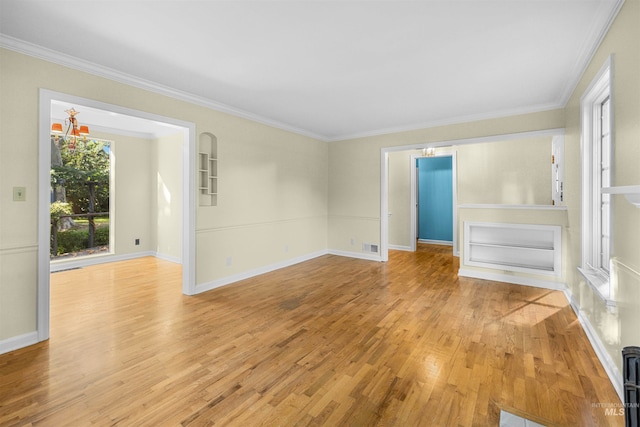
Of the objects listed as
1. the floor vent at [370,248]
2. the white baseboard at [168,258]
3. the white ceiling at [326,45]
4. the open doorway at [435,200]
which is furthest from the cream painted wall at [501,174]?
the white baseboard at [168,258]

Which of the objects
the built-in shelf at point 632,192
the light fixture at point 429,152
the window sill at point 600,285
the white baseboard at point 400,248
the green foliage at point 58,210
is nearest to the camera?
the built-in shelf at point 632,192

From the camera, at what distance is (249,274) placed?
185 inches

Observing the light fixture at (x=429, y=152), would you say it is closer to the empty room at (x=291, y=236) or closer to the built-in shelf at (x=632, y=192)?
the empty room at (x=291, y=236)

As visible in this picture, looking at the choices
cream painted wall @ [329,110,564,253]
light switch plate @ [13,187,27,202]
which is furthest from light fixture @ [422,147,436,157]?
light switch plate @ [13,187,27,202]

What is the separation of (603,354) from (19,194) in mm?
5036

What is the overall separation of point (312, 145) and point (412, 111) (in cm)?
233

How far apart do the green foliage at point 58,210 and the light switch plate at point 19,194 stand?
3.83 metres

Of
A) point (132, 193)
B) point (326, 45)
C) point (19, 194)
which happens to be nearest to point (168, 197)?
point (132, 193)

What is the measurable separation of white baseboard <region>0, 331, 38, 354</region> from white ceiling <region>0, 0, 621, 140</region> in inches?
99.4

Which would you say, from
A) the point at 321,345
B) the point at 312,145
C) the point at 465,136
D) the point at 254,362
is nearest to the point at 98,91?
the point at 254,362

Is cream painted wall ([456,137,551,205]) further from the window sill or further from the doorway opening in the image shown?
the doorway opening

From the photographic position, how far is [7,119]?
244 cm

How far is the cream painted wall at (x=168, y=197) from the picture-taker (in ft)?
19.1

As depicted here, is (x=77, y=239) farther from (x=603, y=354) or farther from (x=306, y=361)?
(x=603, y=354)
